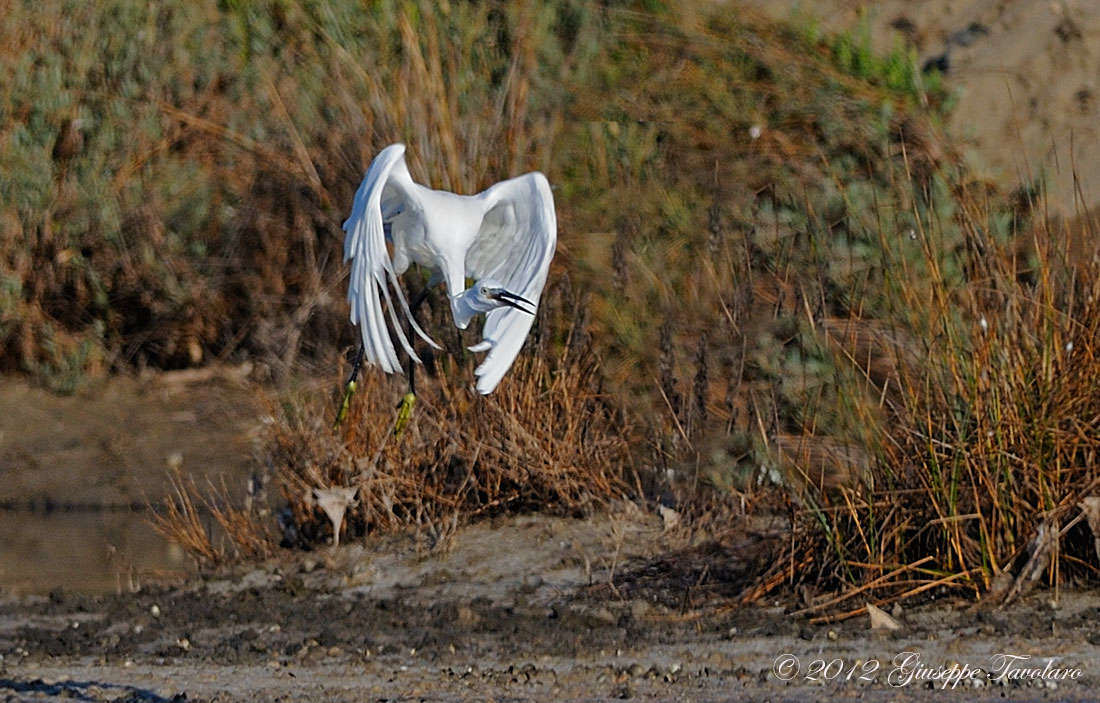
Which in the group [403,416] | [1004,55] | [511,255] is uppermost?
[1004,55]

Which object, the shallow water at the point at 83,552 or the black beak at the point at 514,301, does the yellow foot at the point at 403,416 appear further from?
the shallow water at the point at 83,552

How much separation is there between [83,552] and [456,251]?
260 cm

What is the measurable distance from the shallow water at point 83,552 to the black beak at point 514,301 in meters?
2.12

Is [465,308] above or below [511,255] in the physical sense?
below

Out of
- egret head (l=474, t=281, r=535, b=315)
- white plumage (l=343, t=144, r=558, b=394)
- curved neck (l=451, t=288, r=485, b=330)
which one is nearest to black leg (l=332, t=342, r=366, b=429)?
white plumage (l=343, t=144, r=558, b=394)

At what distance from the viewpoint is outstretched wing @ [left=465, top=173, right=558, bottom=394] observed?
4609mm

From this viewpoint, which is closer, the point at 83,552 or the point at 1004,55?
the point at 83,552

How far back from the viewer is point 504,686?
4.29 meters

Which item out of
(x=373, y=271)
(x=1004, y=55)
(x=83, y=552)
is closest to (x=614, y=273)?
A: (x=373, y=271)

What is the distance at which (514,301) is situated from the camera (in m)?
4.68

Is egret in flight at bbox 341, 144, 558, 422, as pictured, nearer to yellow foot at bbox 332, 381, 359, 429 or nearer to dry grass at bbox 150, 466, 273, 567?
yellow foot at bbox 332, 381, 359, 429

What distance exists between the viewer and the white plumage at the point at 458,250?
4535 mm

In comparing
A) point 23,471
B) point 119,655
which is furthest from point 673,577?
point 23,471

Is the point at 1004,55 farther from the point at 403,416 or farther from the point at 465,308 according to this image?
the point at 465,308
